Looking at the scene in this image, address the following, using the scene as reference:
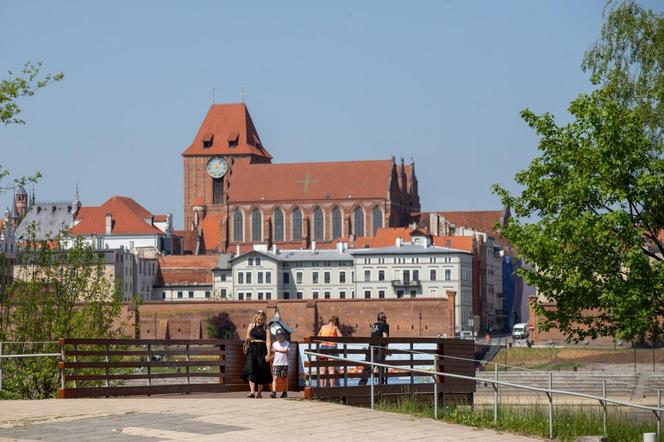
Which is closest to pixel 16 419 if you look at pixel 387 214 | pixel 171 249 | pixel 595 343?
pixel 595 343

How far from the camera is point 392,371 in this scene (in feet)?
75.9

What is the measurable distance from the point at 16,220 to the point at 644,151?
552 ft

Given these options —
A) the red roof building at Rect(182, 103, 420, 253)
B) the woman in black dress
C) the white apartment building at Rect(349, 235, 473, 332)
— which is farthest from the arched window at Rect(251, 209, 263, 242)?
the woman in black dress

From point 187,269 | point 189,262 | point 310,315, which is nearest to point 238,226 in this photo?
point 189,262

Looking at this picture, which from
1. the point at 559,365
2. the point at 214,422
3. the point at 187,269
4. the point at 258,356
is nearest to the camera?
the point at 214,422

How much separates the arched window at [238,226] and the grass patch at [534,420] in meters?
142

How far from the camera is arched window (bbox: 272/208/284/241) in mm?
163000

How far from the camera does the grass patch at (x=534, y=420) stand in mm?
18969

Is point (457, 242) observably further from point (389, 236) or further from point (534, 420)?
point (534, 420)

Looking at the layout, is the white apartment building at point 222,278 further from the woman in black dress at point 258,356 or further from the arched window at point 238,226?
the woman in black dress at point 258,356

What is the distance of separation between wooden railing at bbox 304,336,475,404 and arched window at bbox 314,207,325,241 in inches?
5361

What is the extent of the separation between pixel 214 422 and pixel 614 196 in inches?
582

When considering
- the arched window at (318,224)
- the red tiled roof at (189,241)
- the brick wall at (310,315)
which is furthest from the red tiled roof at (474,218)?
the brick wall at (310,315)

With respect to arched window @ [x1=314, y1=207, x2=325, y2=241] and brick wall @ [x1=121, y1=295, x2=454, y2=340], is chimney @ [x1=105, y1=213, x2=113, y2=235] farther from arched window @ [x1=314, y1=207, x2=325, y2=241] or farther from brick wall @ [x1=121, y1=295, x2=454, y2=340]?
brick wall @ [x1=121, y1=295, x2=454, y2=340]
